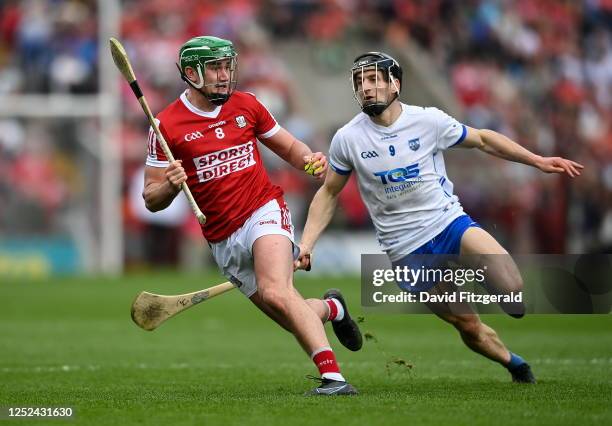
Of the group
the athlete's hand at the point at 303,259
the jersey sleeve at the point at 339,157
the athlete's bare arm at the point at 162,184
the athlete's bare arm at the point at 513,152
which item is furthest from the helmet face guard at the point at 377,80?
the athlete's bare arm at the point at 162,184

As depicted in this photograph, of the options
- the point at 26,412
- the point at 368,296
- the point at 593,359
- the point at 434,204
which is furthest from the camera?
the point at 593,359

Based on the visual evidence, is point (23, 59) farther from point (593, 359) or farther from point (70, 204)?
point (593, 359)

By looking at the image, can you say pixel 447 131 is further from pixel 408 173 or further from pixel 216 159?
pixel 216 159

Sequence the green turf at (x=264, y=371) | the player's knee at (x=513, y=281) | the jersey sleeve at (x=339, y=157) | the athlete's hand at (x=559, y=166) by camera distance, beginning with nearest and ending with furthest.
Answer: the green turf at (x=264, y=371) → the athlete's hand at (x=559, y=166) → the player's knee at (x=513, y=281) → the jersey sleeve at (x=339, y=157)

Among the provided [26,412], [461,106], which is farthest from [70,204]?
[26,412]

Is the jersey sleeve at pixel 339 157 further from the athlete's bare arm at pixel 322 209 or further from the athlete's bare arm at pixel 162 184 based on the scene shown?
the athlete's bare arm at pixel 162 184

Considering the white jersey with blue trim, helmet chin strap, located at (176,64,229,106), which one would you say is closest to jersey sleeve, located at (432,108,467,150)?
the white jersey with blue trim

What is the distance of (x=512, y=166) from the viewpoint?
1003 inches

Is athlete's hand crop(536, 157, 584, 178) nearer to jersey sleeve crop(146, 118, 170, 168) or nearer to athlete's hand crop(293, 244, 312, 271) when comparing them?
athlete's hand crop(293, 244, 312, 271)

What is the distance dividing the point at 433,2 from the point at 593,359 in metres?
18.9

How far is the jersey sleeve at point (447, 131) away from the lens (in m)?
8.81

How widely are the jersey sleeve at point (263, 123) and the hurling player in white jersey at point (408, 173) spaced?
53 centimetres

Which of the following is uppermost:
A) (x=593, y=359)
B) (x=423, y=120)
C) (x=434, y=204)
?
(x=423, y=120)

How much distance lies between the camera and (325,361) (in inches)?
311
